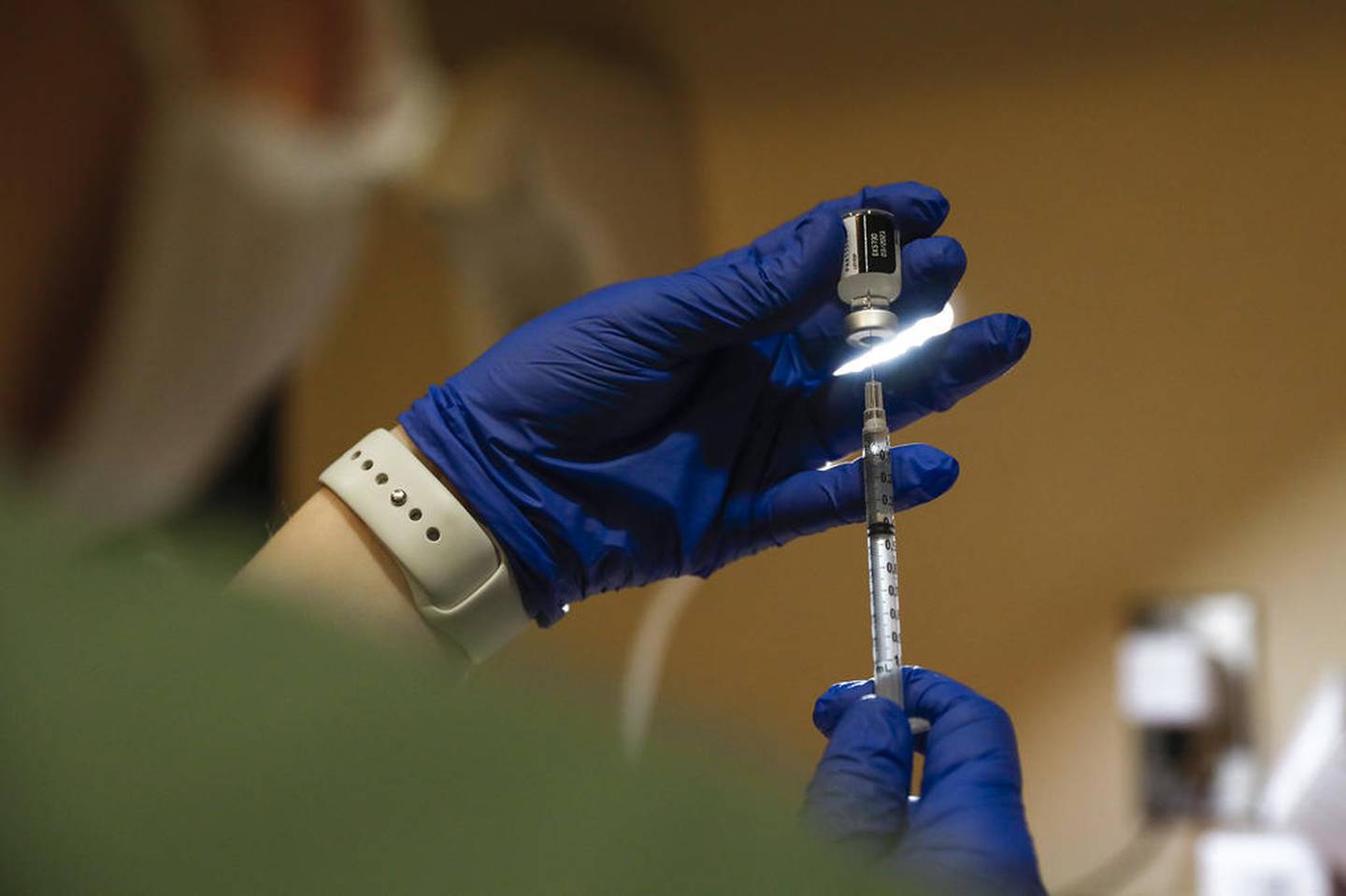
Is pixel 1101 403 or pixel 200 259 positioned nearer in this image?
pixel 1101 403

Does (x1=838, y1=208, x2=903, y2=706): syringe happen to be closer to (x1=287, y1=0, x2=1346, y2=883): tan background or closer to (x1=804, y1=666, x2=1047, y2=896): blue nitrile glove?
(x1=804, y1=666, x2=1047, y2=896): blue nitrile glove

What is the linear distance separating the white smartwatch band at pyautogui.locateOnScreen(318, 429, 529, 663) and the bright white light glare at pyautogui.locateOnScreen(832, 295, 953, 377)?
0.34 metres

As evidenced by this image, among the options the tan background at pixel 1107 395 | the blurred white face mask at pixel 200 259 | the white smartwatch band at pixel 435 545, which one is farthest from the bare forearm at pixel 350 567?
the blurred white face mask at pixel 200 259

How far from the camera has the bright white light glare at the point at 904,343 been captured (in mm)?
852

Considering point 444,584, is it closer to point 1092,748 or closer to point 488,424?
point 488,424

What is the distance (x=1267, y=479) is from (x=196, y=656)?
1.61 meters

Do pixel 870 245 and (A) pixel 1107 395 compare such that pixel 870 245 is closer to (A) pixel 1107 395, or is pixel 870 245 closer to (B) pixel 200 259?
(A) pixel 1107 395

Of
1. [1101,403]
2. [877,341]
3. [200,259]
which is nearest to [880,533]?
[877,341]

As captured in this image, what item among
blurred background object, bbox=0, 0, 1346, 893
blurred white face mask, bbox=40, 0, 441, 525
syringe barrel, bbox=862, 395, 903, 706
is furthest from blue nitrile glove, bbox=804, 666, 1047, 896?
blurred white face mask, bbox=40, 0, 441, 525

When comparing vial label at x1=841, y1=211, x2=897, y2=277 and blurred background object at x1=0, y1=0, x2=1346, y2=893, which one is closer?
vial label at x1=841, y1=211, x2=897, y2=277

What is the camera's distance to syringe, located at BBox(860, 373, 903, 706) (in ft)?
2.49

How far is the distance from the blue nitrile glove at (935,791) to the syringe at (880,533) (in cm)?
6

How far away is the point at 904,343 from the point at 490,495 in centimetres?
37

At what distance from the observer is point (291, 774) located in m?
0.16
